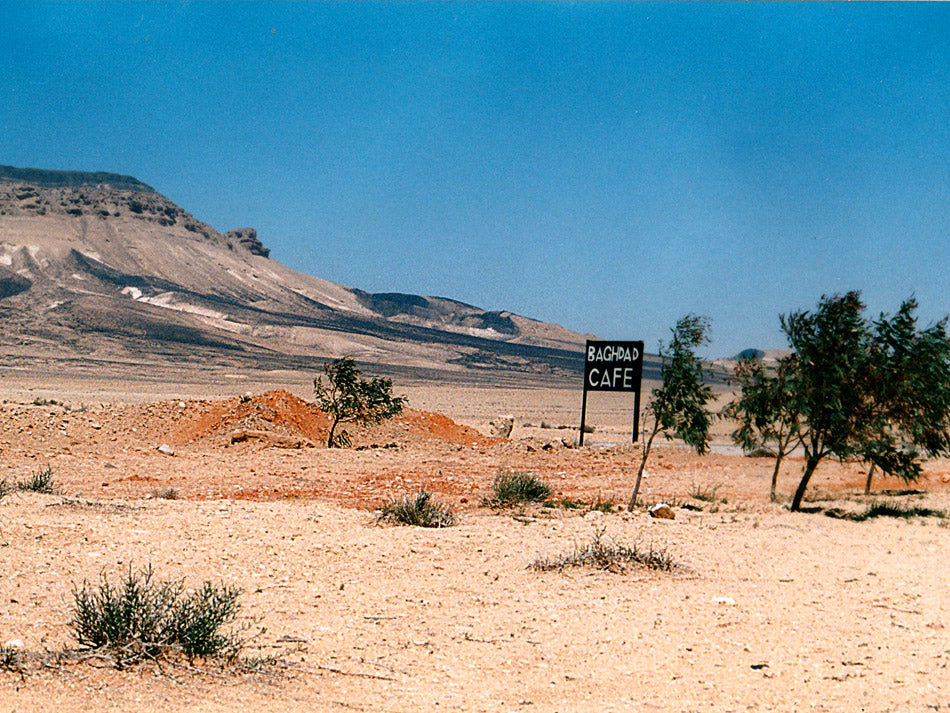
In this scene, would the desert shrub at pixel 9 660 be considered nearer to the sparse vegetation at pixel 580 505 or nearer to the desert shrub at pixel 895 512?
the sparse vegetation at pixel 580 505

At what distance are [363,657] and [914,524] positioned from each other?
35.5 ft

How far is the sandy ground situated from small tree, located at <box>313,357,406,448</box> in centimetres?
807

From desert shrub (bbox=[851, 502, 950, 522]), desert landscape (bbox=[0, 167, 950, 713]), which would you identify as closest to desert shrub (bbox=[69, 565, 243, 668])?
desert landscape (bbox=[0, 167, 950, 713])

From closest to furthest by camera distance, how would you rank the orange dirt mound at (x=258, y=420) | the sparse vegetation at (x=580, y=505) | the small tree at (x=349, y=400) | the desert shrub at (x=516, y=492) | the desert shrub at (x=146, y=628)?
1. the desert shrub at (x=146, y=628)
2. the sparse vegetation at (x=580, y=505)
3. the desert shrub at (x=516, y=492)
4. the orange dirt mound at (x=258, y=420)
5. the small tree at (x=349, y=400)

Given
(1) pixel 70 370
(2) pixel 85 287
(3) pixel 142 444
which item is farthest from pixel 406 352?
(3) pixel 142 444

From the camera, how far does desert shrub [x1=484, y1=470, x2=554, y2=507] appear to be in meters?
14.3

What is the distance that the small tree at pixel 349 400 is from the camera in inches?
991

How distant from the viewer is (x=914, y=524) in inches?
559

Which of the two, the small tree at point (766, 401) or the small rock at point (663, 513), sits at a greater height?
the small tree at point (766, 401)

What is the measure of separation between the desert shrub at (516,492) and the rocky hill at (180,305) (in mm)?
78902

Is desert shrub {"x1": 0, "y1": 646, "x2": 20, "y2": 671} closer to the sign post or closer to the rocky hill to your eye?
the sign post

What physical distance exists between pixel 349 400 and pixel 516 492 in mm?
11609

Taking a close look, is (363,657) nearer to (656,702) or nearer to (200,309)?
(656,702)

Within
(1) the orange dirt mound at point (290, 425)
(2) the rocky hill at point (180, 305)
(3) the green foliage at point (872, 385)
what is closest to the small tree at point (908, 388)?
(3) the green foliage at point (872, 385)
